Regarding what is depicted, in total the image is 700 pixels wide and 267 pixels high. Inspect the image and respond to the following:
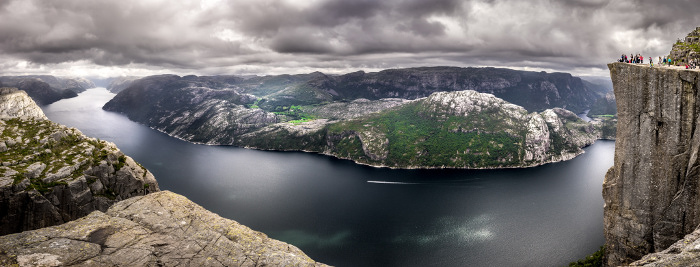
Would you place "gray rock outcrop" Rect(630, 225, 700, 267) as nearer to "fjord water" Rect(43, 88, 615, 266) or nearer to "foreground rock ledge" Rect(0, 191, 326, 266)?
"foreground rock ledge" Rect(0, 191, 326, 266)

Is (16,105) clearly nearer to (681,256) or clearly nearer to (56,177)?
(56,177)

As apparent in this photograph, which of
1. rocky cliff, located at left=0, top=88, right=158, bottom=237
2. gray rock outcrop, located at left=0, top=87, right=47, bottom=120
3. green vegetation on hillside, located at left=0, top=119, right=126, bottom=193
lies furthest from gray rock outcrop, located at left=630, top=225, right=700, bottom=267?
gray rock outcrop, located at left=0, top=87, right=47, bottom=120

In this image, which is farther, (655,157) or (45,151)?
(45,151)

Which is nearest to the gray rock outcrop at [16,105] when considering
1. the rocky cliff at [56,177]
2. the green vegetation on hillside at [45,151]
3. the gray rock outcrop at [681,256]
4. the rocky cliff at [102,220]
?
the green vegetation on hillside at [45,151]

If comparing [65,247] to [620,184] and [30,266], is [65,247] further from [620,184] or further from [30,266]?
[620,184]

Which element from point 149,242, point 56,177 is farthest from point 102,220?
point 56,177

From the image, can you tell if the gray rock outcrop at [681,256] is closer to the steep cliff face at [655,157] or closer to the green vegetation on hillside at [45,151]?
the steep cliff face at [655,157]
